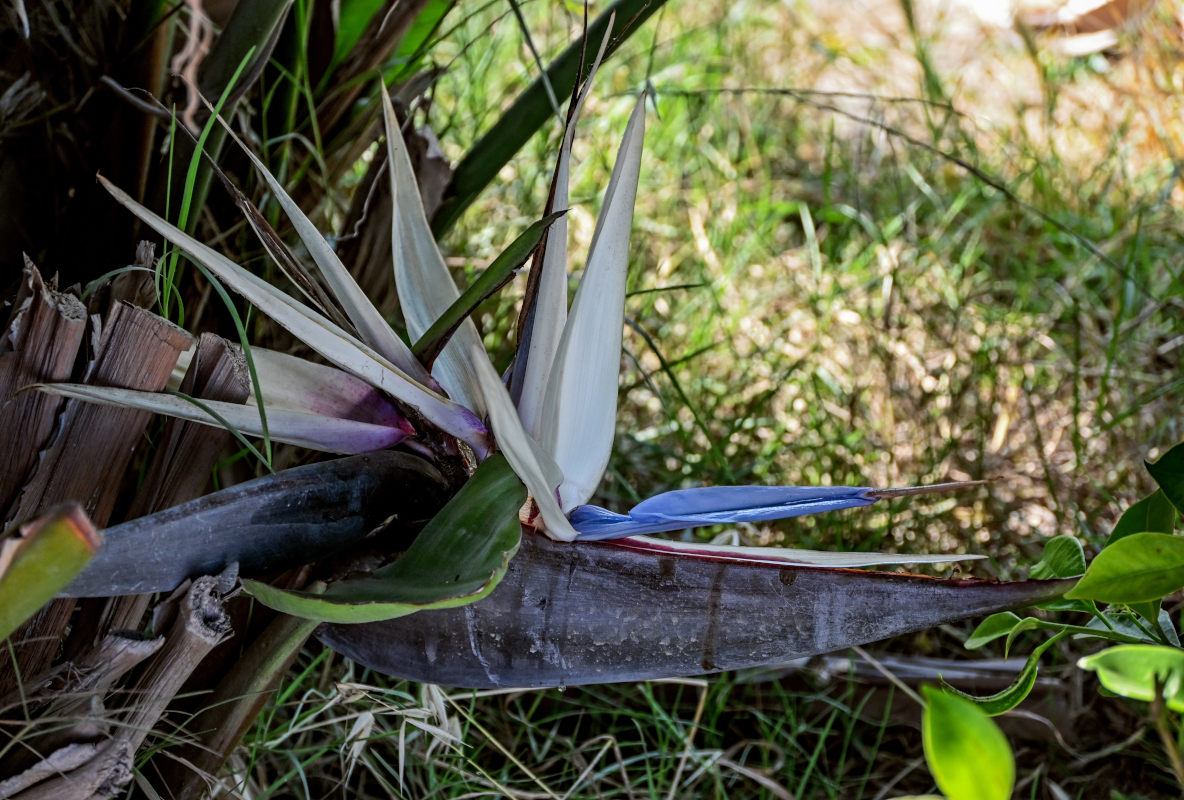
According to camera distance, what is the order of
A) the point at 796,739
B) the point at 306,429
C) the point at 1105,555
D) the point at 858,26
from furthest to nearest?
the point at 858,26, the point at 796,739, the point at 306,429, the point at 1105,555

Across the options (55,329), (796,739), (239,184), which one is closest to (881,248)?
(796,739)

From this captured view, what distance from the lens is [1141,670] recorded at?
0.32 metres

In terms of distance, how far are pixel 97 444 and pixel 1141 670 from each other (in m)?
0.45

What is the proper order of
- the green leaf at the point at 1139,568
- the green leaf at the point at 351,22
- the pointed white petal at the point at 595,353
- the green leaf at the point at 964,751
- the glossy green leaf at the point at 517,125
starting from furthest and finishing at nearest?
the green leaf at the point at 351,22 < the glossy green leaf at the point at 517,125 < the pointed white petal at the point at 595,353 < the green leaf at the point at 1139,568 < the green leaf at the point at 964,751

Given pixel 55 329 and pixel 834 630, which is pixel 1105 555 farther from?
pixel 55 329

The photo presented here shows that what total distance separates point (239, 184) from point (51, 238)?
0.13 meters

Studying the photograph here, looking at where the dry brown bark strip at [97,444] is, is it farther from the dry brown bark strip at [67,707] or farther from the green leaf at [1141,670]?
the green leaf at [1141,670]

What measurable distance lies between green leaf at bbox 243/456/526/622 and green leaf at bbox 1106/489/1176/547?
0.27 m

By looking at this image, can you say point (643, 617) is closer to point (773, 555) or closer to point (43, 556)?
point (773, 555)

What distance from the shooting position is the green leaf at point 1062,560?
46cm

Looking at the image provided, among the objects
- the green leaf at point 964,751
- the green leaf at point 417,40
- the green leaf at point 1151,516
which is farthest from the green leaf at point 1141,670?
the green leaf at point 417,40

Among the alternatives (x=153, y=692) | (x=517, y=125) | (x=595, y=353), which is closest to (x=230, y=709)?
(x=153, y=692)

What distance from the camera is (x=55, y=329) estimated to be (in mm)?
463

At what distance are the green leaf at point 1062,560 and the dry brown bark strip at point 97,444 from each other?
1.33 feet
